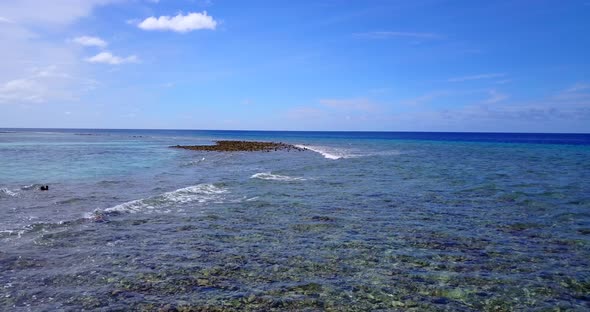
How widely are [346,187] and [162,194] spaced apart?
10832 millimetres

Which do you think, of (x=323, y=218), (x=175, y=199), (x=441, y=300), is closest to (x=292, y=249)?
(x=323, y=218)

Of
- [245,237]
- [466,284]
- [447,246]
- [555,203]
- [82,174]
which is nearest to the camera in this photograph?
[466,284]

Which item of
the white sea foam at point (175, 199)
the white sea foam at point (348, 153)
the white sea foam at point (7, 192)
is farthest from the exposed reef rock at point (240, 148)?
the white sea foam at point (7, 192)

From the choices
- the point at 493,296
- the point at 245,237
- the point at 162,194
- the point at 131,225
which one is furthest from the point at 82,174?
the point at 493,296

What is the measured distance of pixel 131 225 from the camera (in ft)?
48.5

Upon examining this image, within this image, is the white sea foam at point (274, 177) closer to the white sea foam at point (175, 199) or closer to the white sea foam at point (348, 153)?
the white sea foam at point (175, 199)

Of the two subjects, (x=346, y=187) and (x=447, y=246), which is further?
(x=346, y=187)

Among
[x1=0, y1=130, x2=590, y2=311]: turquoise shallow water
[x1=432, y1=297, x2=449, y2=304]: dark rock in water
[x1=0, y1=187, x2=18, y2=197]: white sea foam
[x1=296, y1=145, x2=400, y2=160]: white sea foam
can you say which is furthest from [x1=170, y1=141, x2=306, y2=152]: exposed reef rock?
[x1=432, y1=297, x2=449, y2=304]: dark rock in water

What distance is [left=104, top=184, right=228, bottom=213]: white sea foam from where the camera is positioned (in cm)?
1770

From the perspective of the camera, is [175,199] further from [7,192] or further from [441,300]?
[441,300]

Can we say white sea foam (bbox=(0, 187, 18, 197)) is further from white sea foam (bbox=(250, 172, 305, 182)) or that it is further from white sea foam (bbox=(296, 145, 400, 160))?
white sea foam (bbox=(296, 145, 400, 160))

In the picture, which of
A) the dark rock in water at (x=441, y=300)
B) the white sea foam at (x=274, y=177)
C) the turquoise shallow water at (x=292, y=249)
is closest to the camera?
the dark rock in water at (x=441, y=300)

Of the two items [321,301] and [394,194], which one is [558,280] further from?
[394,194]

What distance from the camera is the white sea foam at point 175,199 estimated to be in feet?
58.1
